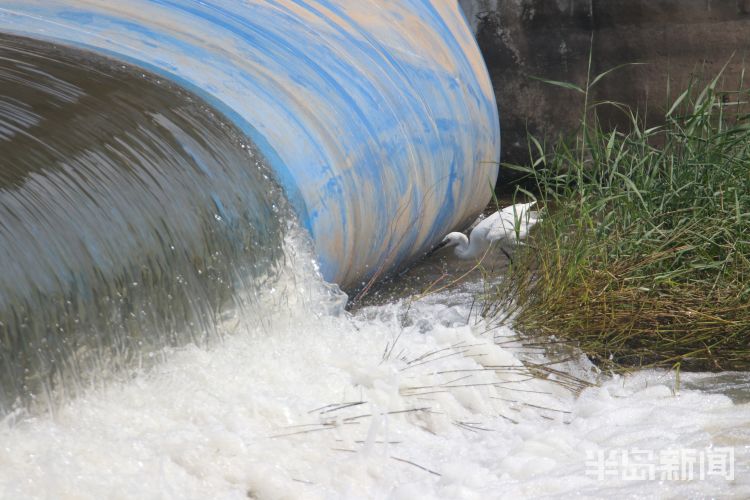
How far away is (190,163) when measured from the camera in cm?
265

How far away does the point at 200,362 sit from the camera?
2443mm

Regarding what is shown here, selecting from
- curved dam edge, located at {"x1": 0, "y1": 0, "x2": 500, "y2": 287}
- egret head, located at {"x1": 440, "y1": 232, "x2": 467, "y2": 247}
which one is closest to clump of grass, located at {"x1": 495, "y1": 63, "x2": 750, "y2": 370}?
curved dam edge, located at {"x1": 0, "y1": 0, "x2": 500, "y2": 287}

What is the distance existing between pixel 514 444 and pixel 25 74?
1.53 meters

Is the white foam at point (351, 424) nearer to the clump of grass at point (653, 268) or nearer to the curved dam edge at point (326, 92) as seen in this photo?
the clump of grass at point (653, 268)

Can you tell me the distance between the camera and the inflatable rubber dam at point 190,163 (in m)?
2.22

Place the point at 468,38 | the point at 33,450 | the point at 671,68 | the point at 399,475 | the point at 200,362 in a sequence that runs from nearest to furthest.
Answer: the point at 33,450 < the point at 399,475 < the point at 200,362 < the point at 468,38 < the point at 671,68

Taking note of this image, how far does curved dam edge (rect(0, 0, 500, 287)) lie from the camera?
3041mm

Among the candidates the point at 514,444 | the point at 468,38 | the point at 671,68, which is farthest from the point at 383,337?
the point at 671,68

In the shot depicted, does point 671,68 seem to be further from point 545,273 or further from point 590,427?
point 590,427

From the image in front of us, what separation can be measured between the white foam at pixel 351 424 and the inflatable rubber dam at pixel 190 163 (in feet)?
0.37

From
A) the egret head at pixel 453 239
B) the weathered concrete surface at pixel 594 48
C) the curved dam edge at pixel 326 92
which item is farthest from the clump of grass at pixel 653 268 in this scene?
the weathered concrete surface at pixel 594 48

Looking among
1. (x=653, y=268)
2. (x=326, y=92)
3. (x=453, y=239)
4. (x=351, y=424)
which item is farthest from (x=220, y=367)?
(x=453, y=239)

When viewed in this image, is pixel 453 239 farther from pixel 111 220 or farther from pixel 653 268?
pixel 111 220

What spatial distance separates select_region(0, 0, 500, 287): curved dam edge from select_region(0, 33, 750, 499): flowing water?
0.52 ft
